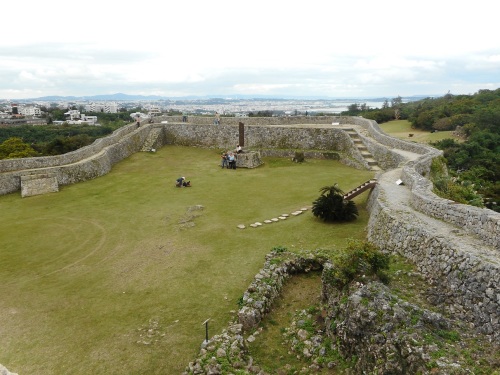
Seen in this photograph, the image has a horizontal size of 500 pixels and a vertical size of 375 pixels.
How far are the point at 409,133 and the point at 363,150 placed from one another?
21.0 meters

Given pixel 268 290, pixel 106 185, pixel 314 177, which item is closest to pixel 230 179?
pixel 314 177

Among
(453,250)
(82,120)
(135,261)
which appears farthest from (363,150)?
(82,120)

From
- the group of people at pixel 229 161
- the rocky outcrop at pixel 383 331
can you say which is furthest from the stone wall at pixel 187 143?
the rocky outcrop at pixel 383 331

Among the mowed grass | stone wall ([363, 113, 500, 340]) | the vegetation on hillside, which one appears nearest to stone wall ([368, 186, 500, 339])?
stone wall ([363, 113, 500, 340])

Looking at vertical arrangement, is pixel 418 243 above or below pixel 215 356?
above

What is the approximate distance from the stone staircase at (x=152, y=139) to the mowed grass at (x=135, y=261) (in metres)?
8.40

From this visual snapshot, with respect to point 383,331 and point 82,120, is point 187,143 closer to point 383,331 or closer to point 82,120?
point 383,331

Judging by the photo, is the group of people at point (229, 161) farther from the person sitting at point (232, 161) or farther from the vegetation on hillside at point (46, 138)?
the vegetation on hillside at point (46, 138)

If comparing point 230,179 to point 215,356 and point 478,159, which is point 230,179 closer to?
point 215,356

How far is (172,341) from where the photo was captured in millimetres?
8055

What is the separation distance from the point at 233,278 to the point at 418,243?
16.9ft

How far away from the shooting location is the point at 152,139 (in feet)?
103

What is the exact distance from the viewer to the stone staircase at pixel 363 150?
76.9 ft

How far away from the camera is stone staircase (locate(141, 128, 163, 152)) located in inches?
1206
